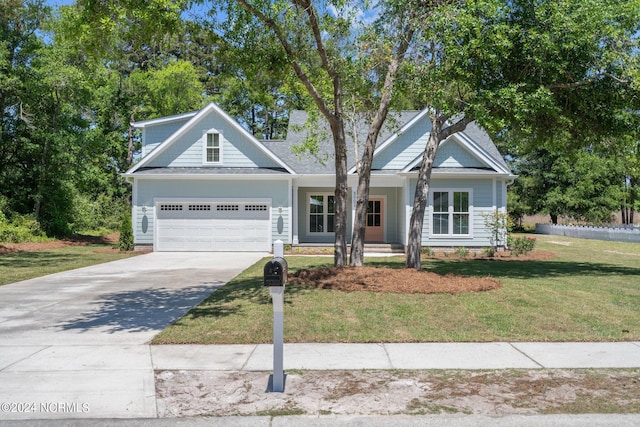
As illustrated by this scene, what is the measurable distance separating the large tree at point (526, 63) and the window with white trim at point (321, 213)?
1135 centimetres

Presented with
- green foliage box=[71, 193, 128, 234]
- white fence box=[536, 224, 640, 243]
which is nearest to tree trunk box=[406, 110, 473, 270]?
white fence box=[536, 224, 640, 243]

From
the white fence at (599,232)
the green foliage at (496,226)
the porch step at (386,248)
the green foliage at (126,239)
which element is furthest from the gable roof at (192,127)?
the white fence at (599,232)

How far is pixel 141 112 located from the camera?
35625mm

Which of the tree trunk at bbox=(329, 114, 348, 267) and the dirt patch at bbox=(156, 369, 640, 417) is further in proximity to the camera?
Result: the tree trunk at bbox=(329, 114, 348, 267)

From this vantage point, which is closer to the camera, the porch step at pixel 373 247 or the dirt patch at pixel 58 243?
the dirt patch at pixel 58 243

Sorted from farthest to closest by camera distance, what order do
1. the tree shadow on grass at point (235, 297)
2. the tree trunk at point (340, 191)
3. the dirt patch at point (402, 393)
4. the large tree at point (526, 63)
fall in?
the tree trunk at point (340, 191) < the large tree at point (526, 63) < the tree shadow on grass at point (235, 297) < the dirt patch at point (402, 393)

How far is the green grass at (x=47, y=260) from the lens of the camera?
1423cm

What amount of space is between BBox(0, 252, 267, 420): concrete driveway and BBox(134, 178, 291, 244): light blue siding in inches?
300

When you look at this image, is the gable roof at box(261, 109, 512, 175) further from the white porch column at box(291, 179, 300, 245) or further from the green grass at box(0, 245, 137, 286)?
the green grass at box(0, 245, 137, 286)

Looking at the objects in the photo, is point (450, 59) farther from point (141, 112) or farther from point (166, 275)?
point (141, 112)

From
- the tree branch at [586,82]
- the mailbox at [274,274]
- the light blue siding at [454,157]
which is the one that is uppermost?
the tree branch at [586,82]

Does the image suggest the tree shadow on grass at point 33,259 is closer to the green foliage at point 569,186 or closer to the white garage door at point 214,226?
the white garage door at point 214,226

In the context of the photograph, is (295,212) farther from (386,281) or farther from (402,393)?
(402,393)

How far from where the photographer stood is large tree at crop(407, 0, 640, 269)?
38.2 feet
